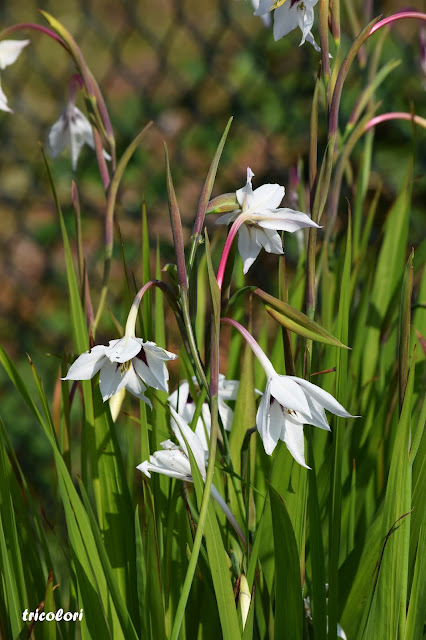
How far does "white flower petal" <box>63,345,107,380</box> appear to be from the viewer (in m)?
0.58

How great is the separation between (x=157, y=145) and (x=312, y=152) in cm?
186

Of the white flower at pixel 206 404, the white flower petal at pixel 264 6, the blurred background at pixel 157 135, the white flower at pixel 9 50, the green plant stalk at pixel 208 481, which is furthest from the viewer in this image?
the blurred background at pixel 157 135

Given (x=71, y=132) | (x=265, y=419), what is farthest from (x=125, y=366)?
(x=71, y=132)

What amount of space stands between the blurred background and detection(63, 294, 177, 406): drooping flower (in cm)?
162

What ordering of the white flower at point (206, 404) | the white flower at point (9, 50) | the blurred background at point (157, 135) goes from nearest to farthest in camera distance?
the white flower at point (206, 404) < the white flower at point (9, 50) < the blurred background at point (157, 135)

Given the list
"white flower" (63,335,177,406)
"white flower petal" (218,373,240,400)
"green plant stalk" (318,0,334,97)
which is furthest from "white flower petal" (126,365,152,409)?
"green plant stalk" (318,0,334,97)

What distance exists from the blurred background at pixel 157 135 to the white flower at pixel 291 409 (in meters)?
1.64

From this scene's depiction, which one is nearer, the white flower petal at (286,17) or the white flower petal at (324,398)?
the white flower petal at (324,398)

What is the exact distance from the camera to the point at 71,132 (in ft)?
3.25

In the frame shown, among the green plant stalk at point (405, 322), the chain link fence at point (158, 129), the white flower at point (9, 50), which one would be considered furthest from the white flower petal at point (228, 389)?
the chain link fence at point (158, 129)

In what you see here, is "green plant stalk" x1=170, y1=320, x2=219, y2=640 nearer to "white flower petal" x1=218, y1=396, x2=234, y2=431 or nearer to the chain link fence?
"white flower petal" x1=218, y1=396, x2=234, y2=431

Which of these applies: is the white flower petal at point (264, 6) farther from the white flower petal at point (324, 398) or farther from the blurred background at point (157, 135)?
the blurred background at point (157, 135)

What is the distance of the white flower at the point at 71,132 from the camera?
3.22ft

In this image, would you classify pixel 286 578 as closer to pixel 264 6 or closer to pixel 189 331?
pixel 189 331
